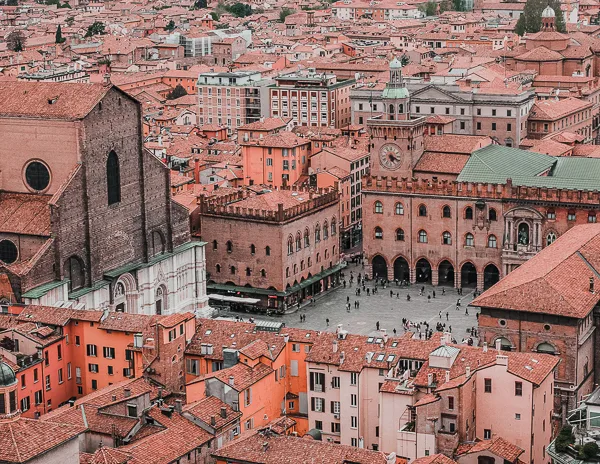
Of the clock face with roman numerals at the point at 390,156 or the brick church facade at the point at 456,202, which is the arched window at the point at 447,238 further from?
the clock face with roman numerals at the point at 390,156

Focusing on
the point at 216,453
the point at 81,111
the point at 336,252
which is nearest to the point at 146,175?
the point at 81,111

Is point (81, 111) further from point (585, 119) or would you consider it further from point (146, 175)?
point (585, 119)

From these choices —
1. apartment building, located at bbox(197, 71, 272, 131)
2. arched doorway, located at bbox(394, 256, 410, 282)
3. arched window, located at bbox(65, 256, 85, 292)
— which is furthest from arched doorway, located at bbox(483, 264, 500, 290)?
apartment building, located at bbox(197, 71, 272, 131)

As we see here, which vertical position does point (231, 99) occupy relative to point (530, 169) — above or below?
below

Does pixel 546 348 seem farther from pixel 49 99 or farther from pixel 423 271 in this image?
pixel 49 99

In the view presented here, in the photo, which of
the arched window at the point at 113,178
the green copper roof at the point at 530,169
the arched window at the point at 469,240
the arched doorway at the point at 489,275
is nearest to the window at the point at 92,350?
the arched window at the point at 113,178

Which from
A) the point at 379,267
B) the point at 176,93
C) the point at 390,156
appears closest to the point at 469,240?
the point at 379,267

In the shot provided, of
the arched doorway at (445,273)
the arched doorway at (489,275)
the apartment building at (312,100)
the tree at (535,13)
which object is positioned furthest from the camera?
the tree at (535,13)
